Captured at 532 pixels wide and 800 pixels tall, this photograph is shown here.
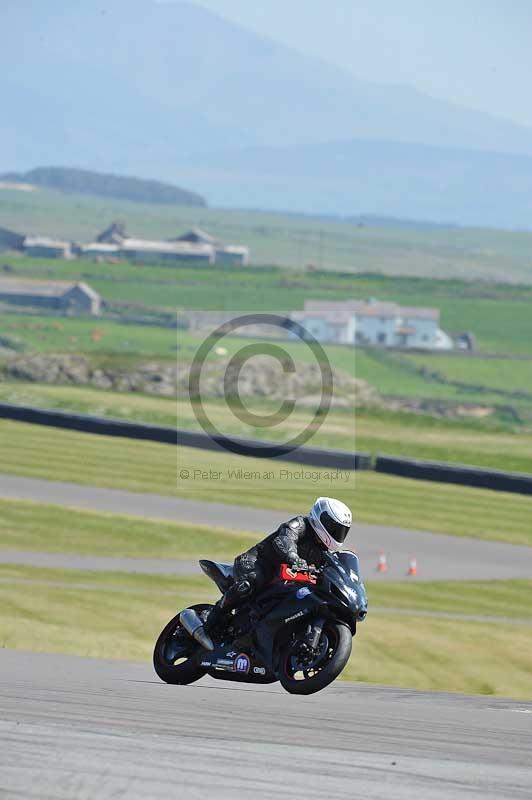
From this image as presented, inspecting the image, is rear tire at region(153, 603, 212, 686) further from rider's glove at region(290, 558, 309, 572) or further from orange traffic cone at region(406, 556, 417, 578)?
orange traffic cone at region(406, 556, 417, 578)

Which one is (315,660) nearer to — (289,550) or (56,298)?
(289,550)

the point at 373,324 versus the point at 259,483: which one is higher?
the point at 259,483

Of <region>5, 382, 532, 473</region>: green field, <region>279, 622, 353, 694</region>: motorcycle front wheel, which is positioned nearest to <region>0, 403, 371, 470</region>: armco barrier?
<region>5, 382, 532, 473</region>: green field

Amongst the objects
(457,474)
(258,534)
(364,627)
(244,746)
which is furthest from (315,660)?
(457,474)

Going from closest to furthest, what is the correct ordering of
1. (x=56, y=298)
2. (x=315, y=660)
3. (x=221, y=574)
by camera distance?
(x=315, y=660) < (x=221, y=574) < (x=56, y=298)

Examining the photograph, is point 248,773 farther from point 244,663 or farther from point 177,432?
point 177,432

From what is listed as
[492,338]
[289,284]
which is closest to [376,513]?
[492,338]

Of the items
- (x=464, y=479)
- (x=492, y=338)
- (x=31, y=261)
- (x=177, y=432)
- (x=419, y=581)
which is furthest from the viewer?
(x=31, y=261)

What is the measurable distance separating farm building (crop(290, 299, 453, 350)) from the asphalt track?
95.4 meters

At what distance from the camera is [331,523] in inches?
472

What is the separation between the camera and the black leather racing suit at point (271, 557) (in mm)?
11977

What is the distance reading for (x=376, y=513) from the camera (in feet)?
128

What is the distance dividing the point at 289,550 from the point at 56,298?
139 metres

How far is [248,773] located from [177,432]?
Answer: 1622 inches
